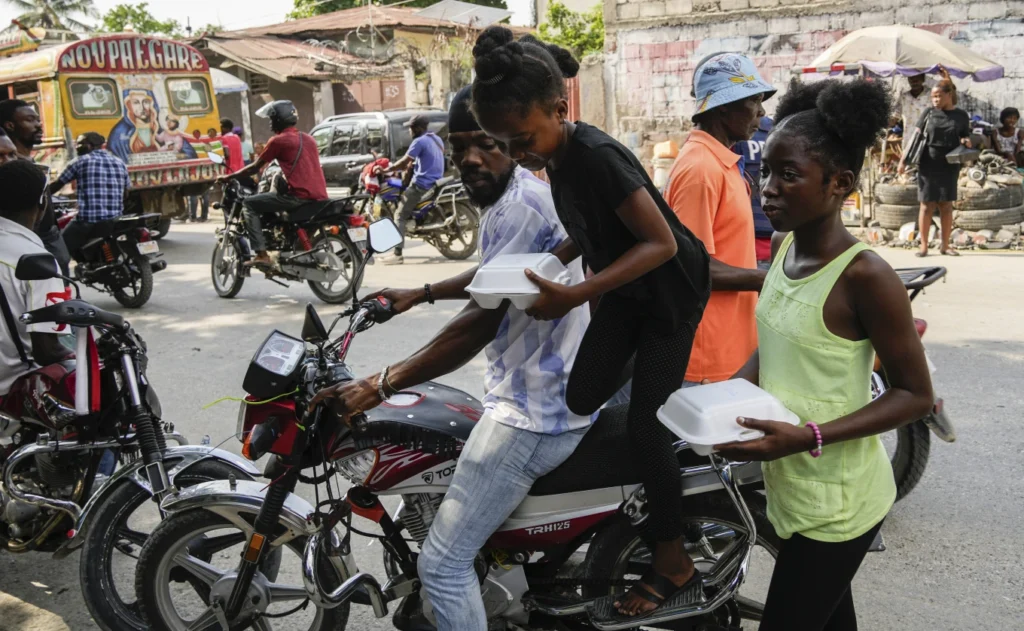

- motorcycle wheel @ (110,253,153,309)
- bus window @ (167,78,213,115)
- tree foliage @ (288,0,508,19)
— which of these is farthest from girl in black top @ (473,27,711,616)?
tree foliage @ (288,0,508,19)

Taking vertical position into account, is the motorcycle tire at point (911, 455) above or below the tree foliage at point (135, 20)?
below

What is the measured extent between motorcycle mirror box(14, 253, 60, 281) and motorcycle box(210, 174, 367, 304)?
16.5ft

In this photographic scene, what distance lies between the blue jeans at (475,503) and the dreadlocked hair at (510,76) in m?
0.87

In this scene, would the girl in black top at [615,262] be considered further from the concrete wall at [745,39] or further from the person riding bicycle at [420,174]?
the concrete wall at [745,39]

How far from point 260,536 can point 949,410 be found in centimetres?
387

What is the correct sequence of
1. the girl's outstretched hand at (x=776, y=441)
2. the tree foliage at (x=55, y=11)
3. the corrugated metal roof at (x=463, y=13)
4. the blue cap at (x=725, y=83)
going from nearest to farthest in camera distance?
the girl's outstretched hand at (x=776, y=441), the blue cap at (x=725, y=83), the corrugated metal roof at (x=463, y=13), the tree foliage at (x=55, y=11)

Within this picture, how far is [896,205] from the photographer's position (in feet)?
34.0

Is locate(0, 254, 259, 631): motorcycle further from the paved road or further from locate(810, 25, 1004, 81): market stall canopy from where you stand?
locate(810, 25, 1004, 81): market stall canopy

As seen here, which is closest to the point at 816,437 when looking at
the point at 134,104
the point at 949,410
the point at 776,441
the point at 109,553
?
the point at 776,441

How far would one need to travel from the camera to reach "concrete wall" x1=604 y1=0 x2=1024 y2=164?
11805 millimetres

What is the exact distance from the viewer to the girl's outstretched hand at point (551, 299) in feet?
6.69

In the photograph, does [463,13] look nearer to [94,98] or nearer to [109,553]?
[94,98]

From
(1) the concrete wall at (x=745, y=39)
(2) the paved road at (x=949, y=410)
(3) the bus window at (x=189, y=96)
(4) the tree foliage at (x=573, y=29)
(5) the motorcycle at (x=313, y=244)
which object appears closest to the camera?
(2) the paved road at (x=949, y=410)

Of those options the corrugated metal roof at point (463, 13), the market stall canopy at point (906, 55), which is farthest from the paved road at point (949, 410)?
the corrugated metal roof at point (463, 13)
